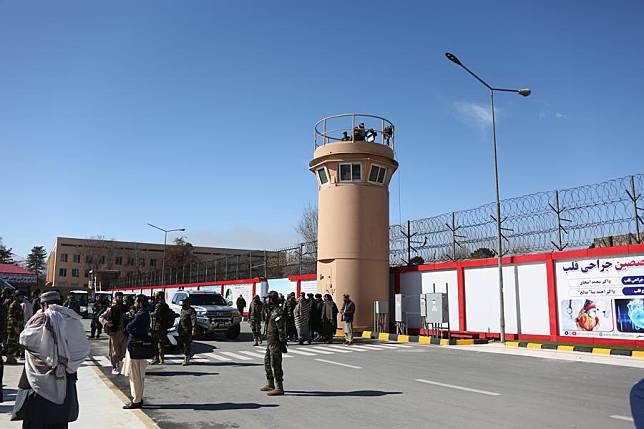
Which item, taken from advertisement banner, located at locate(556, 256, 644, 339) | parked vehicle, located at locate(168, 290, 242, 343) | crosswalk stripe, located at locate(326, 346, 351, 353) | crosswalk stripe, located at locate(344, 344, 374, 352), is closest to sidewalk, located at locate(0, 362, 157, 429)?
crosswalk stripe, located at locate(326, 346, 351, 353)

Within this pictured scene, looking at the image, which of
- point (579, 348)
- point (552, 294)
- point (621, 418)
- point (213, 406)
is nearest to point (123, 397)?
point (213, 406)

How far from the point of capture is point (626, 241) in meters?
16.3

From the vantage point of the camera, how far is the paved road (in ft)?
23.5

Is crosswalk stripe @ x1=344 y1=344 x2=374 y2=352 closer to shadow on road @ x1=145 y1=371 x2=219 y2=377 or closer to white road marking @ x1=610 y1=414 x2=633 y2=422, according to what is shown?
shadow on road @ x1=145 y1=371 x2=219 y2=377

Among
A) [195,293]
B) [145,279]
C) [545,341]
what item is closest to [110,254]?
[145,279]

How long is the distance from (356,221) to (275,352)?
46.4 ft

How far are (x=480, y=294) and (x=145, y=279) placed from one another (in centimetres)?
5682

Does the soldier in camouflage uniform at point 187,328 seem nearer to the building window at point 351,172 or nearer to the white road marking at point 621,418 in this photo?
the white road marking at point 621,418

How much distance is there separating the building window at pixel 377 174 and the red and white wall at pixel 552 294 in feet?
14.8

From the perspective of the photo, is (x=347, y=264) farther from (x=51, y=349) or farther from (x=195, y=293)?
(x=51, y=349)

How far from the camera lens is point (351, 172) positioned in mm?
23391

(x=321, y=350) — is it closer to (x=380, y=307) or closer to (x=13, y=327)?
(x=380, y=307)

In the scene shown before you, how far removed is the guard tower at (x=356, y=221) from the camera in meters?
22.8

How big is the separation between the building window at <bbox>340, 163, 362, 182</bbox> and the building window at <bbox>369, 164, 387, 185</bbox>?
1.80ft
